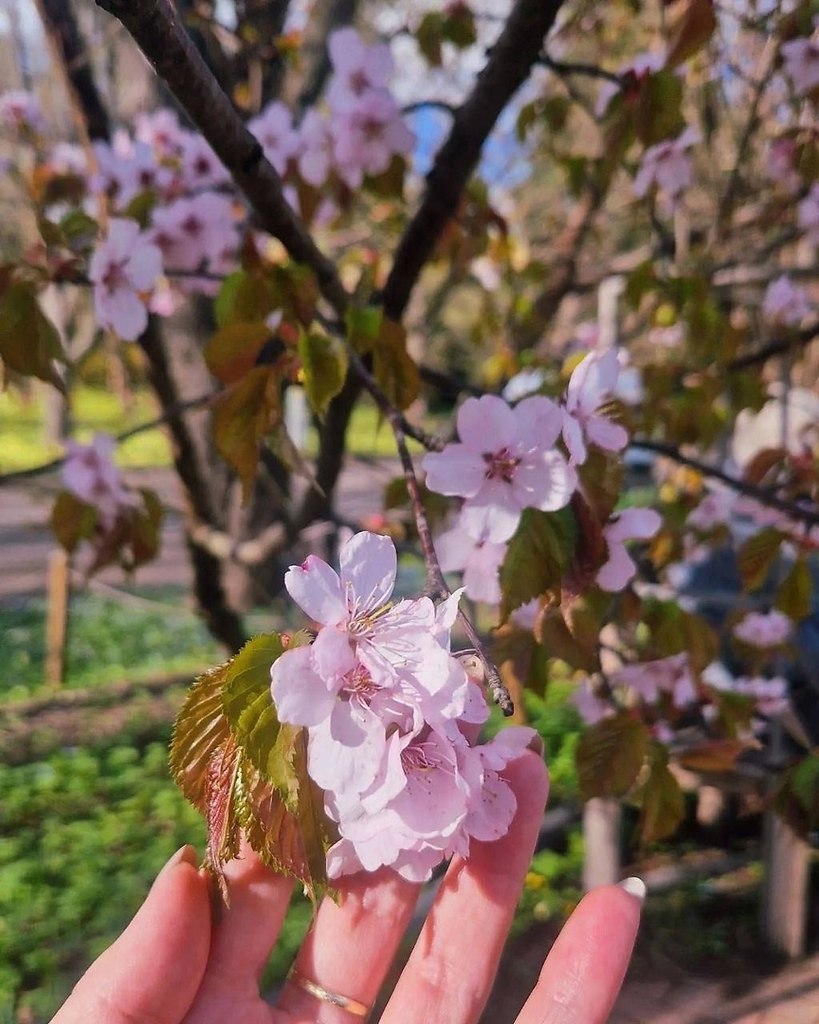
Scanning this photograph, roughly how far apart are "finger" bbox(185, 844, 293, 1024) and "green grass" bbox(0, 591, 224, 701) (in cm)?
273

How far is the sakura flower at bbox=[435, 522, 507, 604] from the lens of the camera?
34.0 inches

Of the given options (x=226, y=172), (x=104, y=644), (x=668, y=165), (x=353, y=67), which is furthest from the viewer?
(x=104, y=644)

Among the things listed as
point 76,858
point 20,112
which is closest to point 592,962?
point 76,858

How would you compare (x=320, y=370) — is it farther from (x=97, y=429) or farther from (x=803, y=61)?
(x=97, y=429)

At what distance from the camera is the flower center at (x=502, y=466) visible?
76cm

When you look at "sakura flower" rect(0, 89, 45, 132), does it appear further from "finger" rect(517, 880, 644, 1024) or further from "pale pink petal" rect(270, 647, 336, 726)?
"finger" rect(517, 880, 644, 1024)

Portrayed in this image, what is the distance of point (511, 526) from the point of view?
2.46 feet

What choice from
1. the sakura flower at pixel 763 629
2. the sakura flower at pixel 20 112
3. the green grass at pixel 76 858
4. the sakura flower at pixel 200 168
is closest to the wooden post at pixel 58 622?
the green grass at pixel 76 858

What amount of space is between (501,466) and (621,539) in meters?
0.18

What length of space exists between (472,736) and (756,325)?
8.38 ft

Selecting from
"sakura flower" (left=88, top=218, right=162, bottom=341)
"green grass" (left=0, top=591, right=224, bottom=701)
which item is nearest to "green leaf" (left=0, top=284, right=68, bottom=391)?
"sakura flower" (left=88, top=218, right=162, bottom=341)

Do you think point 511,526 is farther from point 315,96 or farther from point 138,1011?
point 315,96

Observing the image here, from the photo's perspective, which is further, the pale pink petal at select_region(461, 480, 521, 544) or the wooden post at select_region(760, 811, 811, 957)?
the wooden post at select_region(760, 811, 811, 957)

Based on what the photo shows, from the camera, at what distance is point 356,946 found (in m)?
0.90
